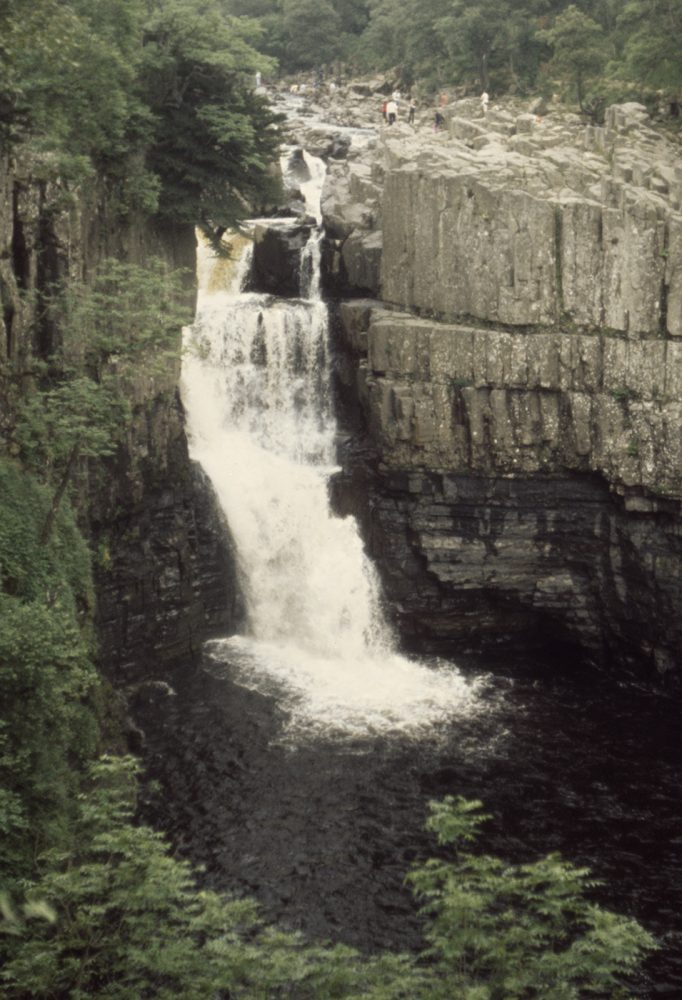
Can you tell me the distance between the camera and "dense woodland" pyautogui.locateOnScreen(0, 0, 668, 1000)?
1420cm

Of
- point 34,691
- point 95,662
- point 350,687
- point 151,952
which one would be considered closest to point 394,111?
point 350,687

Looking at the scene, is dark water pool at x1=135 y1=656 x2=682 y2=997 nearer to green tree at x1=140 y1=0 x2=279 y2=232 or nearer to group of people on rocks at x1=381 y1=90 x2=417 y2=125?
green tree at x1=140 y1=0 x2=279 y2=232

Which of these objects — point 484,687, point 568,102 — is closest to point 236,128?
point 484,687

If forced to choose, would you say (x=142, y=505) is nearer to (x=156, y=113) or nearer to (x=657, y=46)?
(x=156, y=113)

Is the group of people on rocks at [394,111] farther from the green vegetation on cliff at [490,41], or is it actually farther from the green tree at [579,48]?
the green tree at [579,48]

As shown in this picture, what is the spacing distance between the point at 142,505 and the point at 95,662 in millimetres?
5261

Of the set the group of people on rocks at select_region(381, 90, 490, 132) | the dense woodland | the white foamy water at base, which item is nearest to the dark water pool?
the white foamy water at base

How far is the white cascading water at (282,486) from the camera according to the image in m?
36.1

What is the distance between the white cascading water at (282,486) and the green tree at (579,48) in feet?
92.8

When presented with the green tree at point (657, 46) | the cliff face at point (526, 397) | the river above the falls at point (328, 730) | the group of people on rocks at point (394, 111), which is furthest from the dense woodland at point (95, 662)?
the green tree at point (657, 46)

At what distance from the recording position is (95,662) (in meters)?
30.5

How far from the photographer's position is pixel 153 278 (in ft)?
88.0

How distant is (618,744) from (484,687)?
15.4ft

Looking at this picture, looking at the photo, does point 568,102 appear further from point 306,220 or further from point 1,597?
point 1,597
